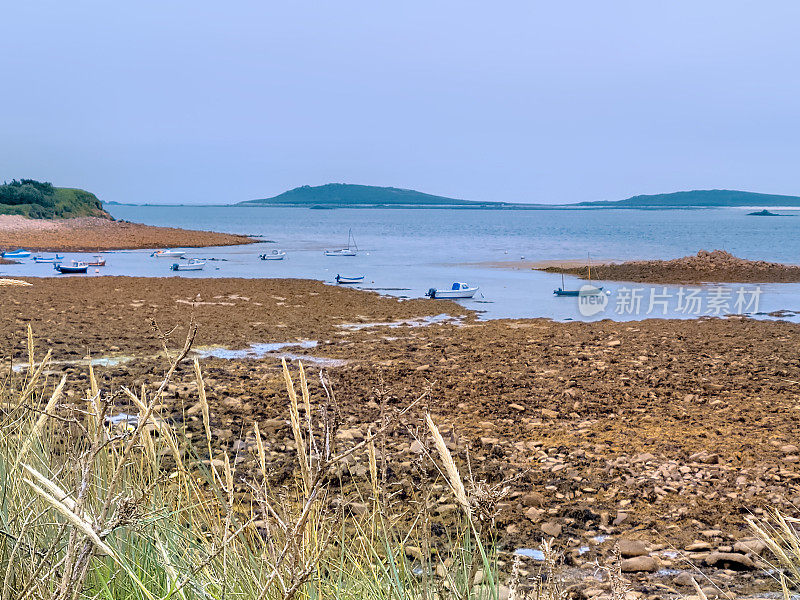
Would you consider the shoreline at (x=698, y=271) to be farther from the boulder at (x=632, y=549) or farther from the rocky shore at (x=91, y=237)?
the rocky shore at (x=91, y=237)

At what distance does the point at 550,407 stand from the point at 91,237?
50.5 metres

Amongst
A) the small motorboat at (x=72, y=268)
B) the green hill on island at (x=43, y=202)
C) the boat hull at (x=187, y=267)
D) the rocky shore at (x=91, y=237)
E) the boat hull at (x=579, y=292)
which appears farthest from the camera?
the green hill on island at (x=43, y=202)

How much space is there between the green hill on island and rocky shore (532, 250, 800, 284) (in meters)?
54.7

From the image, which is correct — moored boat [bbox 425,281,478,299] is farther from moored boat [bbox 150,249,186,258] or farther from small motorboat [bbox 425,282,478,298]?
moored boat [bbox 150,249,186,258]

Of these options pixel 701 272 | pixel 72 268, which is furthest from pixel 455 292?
pixel 72 268

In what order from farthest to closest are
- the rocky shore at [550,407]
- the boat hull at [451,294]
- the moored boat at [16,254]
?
the moored boat at [16,254]
the boat hull at [451,294]
the rocky shore at [550,407]

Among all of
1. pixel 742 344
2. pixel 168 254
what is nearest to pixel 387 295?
pixel 742 344

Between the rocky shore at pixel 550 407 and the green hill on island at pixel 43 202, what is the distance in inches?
2392

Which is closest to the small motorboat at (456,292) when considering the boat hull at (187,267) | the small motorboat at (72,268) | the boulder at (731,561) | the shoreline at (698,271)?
the shoreline at (698,271)

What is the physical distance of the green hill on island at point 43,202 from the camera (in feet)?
237

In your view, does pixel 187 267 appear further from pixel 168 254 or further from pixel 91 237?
pixel 91 237

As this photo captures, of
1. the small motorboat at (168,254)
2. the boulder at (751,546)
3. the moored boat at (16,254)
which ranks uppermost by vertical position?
the boulder at (751,546)

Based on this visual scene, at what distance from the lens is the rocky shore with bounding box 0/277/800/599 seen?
480cm

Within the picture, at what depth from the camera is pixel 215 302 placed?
19.0m
